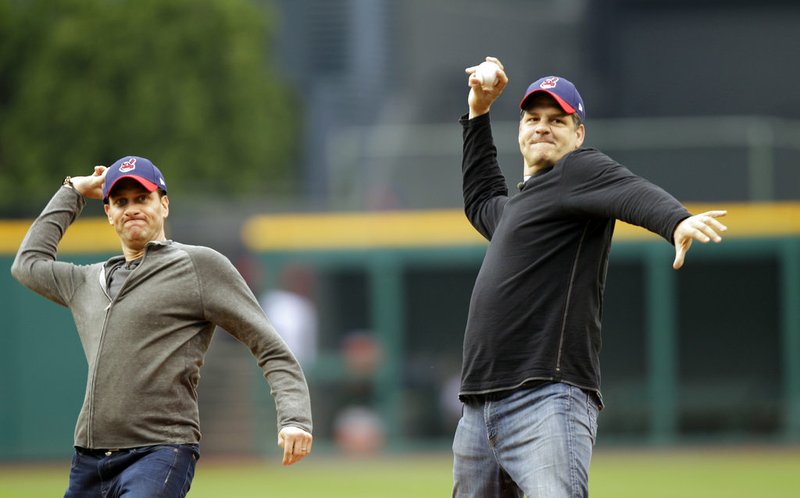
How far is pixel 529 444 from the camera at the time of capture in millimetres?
4902

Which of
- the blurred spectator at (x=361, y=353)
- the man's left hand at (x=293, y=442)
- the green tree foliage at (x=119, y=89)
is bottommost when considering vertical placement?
the man's left hand at (x=293, y=442)

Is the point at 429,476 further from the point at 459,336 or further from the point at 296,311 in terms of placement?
the point at 459,336

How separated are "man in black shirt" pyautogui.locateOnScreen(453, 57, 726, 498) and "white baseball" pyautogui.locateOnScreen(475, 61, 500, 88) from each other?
1.04ft

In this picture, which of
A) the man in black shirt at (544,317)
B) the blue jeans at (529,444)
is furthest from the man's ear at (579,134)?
the blue jeans at (529,444)

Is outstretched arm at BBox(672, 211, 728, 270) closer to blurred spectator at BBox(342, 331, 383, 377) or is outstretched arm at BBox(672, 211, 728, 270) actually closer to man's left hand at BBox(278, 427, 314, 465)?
man's left hand at BBox(278, 427, 314, 465)

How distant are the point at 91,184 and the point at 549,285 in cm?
196

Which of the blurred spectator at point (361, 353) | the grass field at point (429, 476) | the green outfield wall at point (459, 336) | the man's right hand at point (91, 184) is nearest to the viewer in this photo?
the man's right hand at point (91, 184)

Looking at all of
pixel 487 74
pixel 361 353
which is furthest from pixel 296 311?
pixel 487 74

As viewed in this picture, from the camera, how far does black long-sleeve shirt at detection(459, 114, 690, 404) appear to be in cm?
493

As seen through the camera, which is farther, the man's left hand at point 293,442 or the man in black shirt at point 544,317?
the man's left hand at point 293,442

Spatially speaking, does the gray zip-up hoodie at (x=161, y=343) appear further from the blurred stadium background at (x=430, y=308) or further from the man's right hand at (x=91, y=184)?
the blurred stadium background at (x=430, y=308)

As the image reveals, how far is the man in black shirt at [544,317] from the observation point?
4.85m

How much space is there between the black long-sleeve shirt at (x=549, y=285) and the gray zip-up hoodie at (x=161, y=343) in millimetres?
738

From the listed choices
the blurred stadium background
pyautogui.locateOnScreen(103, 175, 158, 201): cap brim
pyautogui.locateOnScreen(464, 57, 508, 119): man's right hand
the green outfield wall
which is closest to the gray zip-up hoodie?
pyautogui.locateOnScreen(103, 175, 158, 201): cap brim
